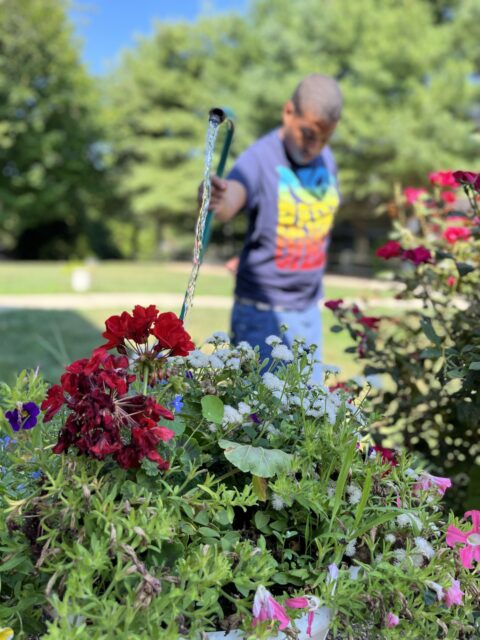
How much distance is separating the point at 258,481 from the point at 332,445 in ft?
0.48

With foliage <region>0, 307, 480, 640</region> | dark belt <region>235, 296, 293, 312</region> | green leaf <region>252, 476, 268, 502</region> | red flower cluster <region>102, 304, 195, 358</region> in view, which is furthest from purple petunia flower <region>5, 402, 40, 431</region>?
dark belt <region>235, 296, 293, 312</region>

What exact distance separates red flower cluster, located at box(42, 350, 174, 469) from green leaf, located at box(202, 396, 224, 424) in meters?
0.13

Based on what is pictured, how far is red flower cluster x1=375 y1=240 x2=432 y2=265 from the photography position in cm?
192

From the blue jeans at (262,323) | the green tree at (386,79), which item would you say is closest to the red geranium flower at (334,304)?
the blue jeans at (262,323)

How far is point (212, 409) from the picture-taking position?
1.14 metres

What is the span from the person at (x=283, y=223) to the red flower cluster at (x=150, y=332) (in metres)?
1.36

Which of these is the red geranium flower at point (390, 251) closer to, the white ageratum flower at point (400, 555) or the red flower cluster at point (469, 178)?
the red flower cluster at point (469, 178)

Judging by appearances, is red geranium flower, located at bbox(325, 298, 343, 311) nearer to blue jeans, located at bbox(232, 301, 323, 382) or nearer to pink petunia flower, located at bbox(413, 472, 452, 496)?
blue jeans, located at bbox(232, 301, 323, 382)

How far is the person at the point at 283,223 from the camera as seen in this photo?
2.52m

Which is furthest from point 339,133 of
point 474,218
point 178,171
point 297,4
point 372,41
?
point 474,218

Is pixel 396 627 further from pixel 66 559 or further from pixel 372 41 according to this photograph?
pixel 372 41

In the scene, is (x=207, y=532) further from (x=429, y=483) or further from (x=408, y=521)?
(x=429, y=483)

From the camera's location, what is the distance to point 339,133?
17641mm

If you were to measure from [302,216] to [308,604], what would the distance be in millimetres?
1843
